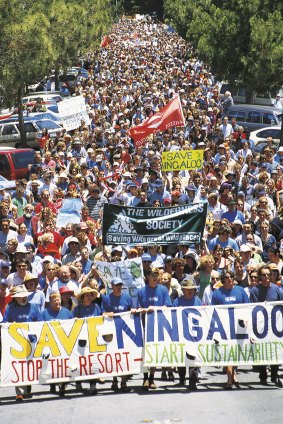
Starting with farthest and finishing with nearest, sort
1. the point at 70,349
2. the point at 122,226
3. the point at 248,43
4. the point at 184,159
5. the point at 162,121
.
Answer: the point at 248,43, the point at 162,121, the point at 184,159, the point at 122,226, the point at 70,349

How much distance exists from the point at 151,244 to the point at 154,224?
28 cm

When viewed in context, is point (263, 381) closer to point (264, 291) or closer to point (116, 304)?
point (264, 291)

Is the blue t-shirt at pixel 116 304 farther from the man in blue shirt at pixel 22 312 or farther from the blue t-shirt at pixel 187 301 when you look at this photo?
the man in blue shirt at pixel 22 312

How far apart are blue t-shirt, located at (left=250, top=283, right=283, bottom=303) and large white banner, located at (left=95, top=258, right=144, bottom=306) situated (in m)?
1.46

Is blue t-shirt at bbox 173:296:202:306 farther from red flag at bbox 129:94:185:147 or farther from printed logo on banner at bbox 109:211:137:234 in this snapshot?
red flag at bbox 129:94:185:147

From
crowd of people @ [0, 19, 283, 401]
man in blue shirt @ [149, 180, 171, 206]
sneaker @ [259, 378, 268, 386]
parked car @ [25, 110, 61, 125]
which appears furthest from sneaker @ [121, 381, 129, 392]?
parked car @ [25, 110, 61, 125]

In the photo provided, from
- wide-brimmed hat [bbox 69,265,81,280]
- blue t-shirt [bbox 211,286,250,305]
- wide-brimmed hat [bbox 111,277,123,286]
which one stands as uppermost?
wide-brimmed hat [bbox 111,277,123,286]

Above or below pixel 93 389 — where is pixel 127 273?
above

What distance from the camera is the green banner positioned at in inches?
592

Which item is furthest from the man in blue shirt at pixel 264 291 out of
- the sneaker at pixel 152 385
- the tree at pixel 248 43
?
the tree at pixel 248 43

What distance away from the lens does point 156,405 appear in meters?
12.0

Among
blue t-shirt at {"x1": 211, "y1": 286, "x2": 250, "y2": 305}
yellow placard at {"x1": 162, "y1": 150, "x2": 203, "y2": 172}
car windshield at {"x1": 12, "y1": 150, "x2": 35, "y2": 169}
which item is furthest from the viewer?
car windshield at {"x1": 12, "y1": 150, "x2": 35, "y2": 169}

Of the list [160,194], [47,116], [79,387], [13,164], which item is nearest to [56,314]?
[79,387]

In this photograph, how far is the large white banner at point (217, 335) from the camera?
1282 cm
